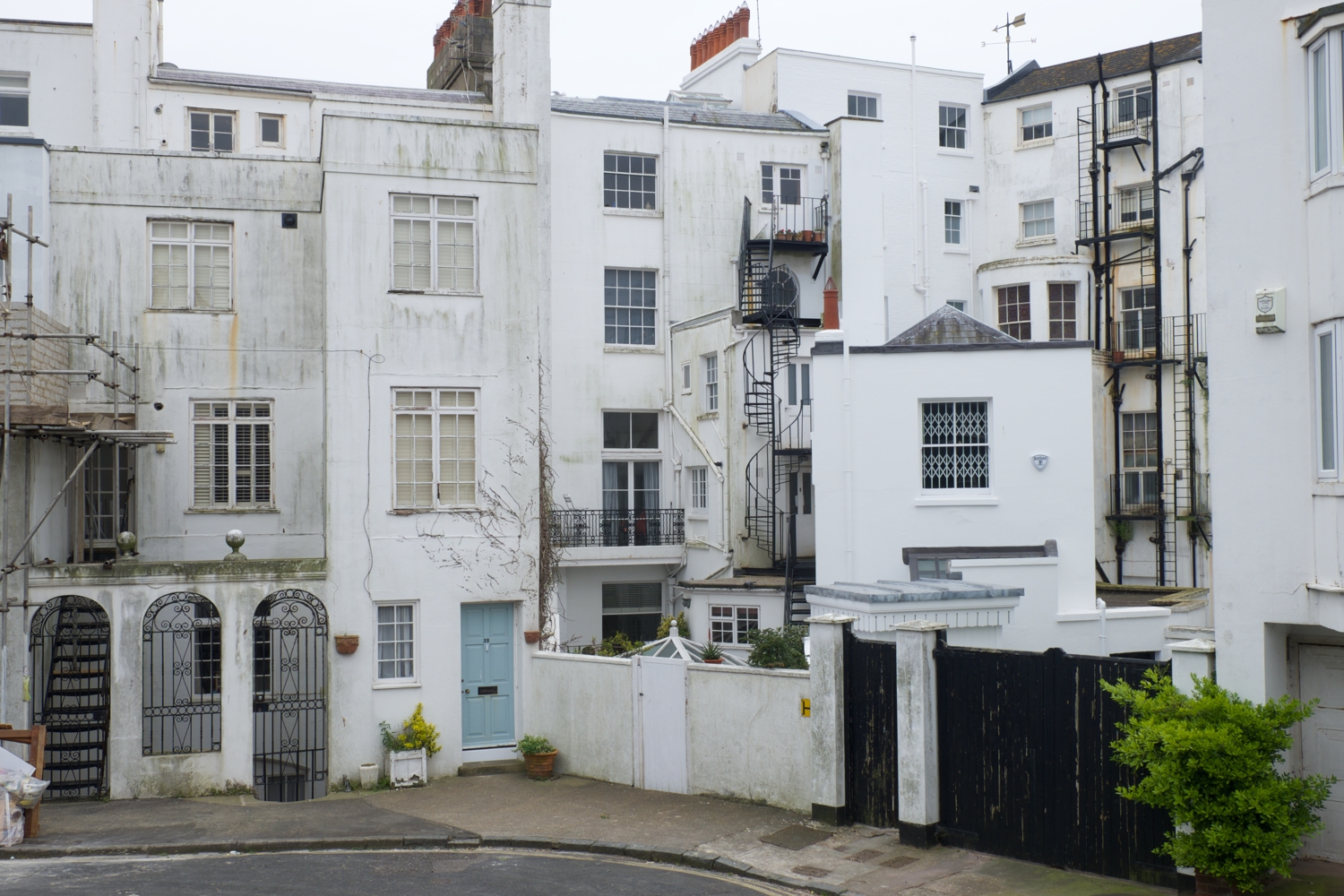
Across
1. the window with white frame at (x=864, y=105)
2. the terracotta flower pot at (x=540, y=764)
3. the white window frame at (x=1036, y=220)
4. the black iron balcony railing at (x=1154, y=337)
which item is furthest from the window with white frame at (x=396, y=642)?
the white window frame at (x=1036, y=220)

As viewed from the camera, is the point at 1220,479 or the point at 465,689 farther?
the point at 465,689

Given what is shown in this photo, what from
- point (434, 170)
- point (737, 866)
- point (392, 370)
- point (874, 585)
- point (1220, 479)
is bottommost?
point (737, 866)

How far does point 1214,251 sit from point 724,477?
622 inches

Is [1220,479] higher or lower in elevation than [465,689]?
higher

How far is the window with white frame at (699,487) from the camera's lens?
90.4ft

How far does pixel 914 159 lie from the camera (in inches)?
1294

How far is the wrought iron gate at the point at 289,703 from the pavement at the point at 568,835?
124cm

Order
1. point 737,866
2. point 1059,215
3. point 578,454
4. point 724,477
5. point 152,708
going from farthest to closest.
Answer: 1. point 1059,215
2. point 578,454
3. point 724,477
4. point 152,708
5. point 737,866

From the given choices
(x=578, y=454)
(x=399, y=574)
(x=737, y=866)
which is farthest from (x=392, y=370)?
(x=578, y=454)

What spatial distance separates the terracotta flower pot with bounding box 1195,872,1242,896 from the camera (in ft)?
33.9

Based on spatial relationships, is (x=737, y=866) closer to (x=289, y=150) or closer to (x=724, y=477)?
(x=724, y=477)

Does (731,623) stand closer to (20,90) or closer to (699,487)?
(699,487)

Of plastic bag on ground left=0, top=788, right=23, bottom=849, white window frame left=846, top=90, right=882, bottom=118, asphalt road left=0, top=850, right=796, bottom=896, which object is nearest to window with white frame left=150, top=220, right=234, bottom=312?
plastic bag on ground left=0, top=788, right=23, bottom=849

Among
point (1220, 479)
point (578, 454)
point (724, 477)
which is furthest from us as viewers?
point (578, 454)
